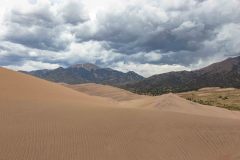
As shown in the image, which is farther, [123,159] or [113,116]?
[113,116]

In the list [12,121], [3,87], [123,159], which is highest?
[3,87]

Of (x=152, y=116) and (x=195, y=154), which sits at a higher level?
(x=152, y=116)

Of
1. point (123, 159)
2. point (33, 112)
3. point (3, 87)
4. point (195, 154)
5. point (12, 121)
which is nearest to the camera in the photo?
point (123, 159)

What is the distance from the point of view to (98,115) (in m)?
20.8

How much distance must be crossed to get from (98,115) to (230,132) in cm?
693

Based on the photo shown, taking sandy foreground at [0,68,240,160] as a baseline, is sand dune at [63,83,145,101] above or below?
above

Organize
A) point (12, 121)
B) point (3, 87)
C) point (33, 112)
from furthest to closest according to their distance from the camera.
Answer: point (3, 87) → point (33, 112) → point (12, 121)

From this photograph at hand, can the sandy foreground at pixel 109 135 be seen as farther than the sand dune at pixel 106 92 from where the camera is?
No

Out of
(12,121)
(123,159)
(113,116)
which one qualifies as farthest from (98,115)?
(123,159)

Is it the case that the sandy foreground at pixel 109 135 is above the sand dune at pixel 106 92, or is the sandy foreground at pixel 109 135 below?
below

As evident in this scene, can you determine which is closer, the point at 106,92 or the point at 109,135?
the point at 109,135

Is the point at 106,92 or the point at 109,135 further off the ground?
the point at 106,92

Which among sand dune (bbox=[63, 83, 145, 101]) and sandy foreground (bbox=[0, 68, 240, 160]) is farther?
sand dune (bbox=[63, 83, 145, 101])

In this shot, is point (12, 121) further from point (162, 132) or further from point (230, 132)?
point (230, 132)
